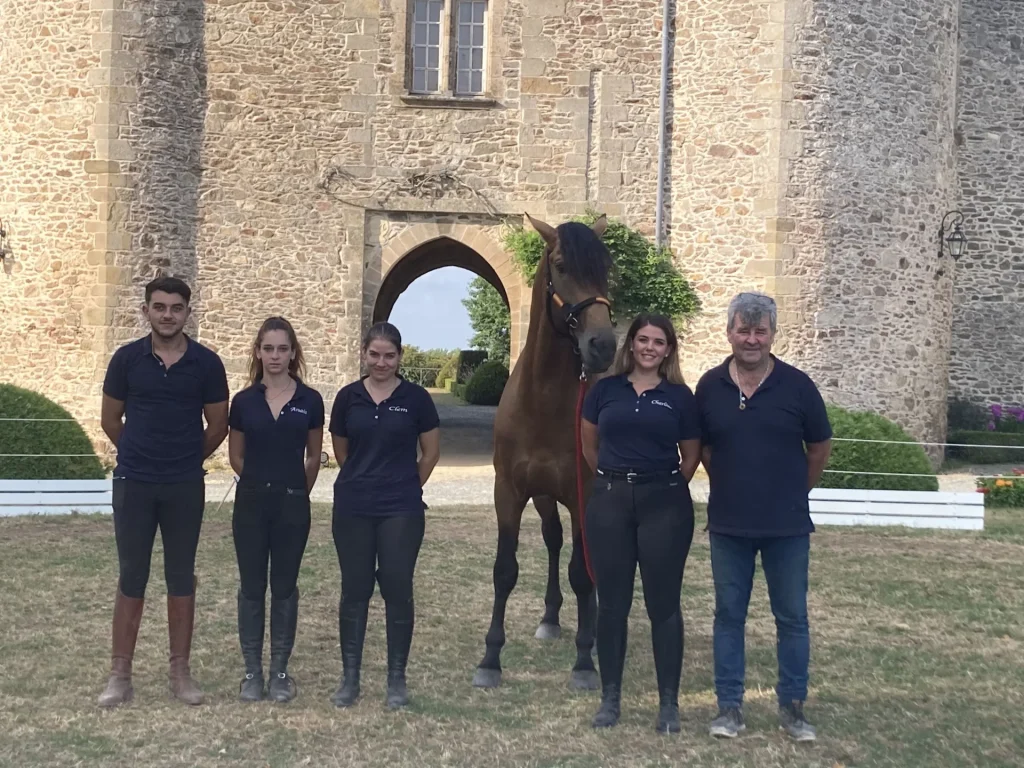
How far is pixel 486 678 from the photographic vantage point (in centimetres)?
570

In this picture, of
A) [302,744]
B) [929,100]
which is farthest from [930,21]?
[302,744]

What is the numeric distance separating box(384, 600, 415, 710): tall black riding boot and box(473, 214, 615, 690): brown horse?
0.55m

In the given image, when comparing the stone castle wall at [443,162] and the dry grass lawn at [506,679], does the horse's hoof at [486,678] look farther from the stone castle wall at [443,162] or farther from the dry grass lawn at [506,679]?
the stone castle wall at [443,162]

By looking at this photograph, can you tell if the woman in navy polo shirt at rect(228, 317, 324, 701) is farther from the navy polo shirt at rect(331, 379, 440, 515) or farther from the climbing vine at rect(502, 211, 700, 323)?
the climbing vine at rect(502, 211, 700, 323)

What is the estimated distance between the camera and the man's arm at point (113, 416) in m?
5.21

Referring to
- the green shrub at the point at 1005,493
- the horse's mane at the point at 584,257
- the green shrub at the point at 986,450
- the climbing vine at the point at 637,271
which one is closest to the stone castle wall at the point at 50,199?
the climbing vine at the point at 637,271

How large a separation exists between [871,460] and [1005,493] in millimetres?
1593

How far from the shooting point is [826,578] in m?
8.52

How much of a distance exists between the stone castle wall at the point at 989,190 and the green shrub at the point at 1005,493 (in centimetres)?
689

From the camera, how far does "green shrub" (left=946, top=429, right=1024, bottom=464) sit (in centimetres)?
1750

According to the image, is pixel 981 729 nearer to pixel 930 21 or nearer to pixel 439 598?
pixel 439 598

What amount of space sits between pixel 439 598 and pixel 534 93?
9.25 meters

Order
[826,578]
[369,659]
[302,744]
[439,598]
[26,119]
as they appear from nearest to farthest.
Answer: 1. [302,744]
2. [369,659]
3. [439,598]
4. [826,578]
5. [26,119]

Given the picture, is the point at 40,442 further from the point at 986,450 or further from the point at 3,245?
the point at 986,450
